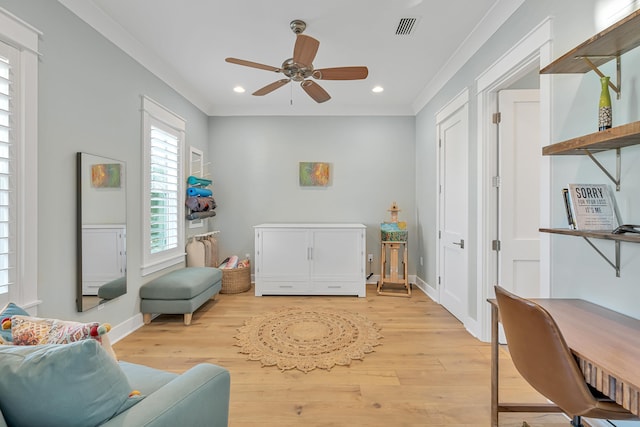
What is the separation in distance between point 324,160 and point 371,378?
3373mm

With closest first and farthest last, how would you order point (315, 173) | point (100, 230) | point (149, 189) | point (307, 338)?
point (100, 230)
point (307, 338)
point (149, 189)
point (315, 173)

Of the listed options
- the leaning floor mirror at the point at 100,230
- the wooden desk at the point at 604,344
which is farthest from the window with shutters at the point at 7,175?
the wooden desk at the point at 604,344

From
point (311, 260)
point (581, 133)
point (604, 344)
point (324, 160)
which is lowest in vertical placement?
point (311, 260)

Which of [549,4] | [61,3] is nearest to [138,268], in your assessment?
[61,3]

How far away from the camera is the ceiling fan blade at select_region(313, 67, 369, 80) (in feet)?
8.29

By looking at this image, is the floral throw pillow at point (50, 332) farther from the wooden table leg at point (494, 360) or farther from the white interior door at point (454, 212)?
the white interior door at point (454, 212)

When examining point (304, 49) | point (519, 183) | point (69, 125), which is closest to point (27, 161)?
point (69, 125)

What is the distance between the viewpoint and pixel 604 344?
1128 millimetres

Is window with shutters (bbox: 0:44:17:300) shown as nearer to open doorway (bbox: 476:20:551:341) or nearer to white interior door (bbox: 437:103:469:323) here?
open doorway (bbox: 476:20:551:341)

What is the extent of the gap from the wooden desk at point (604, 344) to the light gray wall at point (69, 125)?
293cm

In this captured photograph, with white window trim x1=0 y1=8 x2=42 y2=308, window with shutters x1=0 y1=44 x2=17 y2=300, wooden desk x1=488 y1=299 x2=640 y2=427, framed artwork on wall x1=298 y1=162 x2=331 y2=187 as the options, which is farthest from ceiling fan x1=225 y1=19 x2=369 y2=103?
wooden desk x1=488 y1=299 x2=640 y2=427

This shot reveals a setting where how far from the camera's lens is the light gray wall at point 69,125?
204 centimetres

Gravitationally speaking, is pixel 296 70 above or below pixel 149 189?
above

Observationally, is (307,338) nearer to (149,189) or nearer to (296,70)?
(149,189)
